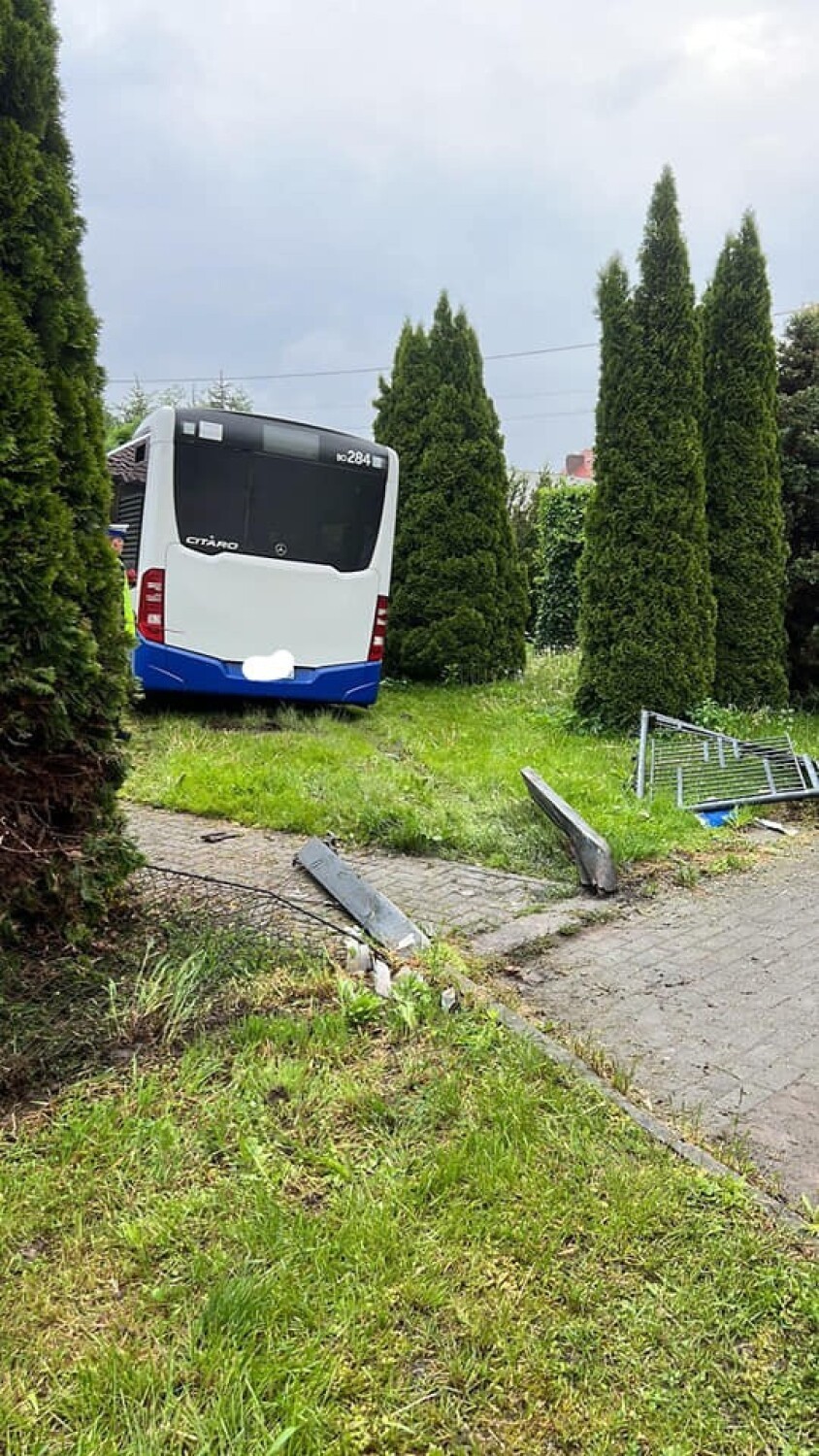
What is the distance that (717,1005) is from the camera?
2920mm

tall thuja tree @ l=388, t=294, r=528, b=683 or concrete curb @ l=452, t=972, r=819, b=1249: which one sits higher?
tall thuja tree @ l=388, t=294, r=528, b=683

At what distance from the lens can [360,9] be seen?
23.7ft

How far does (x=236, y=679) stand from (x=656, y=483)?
403 centimetres

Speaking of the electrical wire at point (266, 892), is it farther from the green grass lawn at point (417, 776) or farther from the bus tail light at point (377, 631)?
the bus tail light at point (377, 631)

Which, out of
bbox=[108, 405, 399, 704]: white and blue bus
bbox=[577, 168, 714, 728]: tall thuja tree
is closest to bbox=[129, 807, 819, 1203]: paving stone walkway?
bbox=[108, 405, 399, 704]: white and blue bus

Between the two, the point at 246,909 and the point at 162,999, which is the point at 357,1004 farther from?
the point at 246,909

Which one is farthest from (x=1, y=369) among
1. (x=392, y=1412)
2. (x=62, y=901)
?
(x=392, y=1412)

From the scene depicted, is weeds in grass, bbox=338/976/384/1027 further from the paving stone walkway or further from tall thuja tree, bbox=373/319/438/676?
tall thuja tree, bbox=373/319/438/676

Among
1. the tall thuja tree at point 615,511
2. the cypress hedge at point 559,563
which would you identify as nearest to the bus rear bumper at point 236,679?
the tall thuja tree at point 615,511

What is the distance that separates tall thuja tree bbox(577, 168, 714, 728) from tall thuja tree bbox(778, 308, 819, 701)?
1.45 metres

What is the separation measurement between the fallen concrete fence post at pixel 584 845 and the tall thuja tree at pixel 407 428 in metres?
6.27

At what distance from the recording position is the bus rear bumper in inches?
287

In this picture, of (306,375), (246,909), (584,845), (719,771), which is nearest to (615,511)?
(719,771)

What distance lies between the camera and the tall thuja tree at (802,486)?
8.54 metres
